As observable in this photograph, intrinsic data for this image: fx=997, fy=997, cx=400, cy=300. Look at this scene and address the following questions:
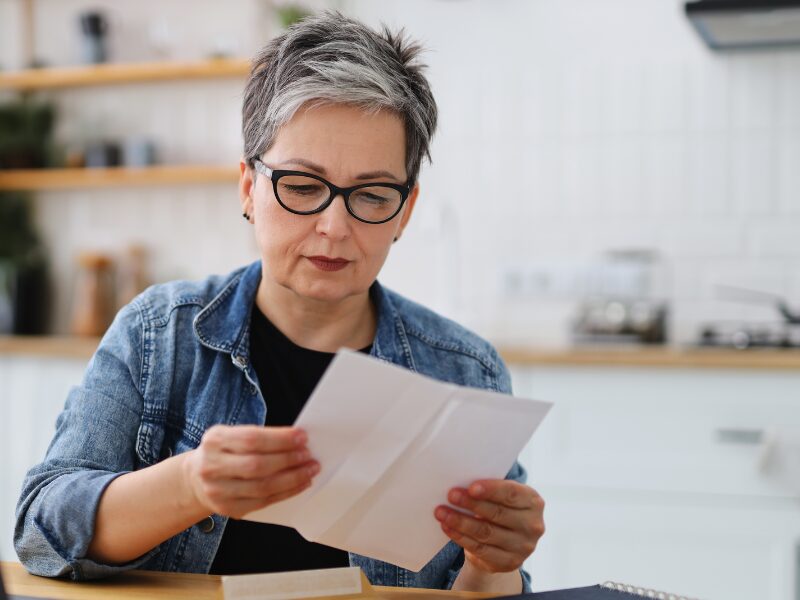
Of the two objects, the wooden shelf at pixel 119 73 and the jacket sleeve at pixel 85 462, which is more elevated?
the wooden shelf at pixel 119 73

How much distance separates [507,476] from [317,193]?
1.42 ft

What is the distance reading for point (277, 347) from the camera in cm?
134

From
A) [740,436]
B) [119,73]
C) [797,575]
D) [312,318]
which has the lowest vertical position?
[797,575]

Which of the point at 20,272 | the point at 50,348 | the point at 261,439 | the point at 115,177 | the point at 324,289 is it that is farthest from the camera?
the point at 20,272

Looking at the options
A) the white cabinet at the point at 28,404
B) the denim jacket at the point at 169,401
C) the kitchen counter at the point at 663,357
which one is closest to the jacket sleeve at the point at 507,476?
the denim jacket at the point at 169,401

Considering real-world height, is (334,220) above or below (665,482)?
above

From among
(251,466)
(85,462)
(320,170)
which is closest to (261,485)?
(251,466)

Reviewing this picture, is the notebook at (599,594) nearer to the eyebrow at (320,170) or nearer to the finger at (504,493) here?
the finger at (504,493)

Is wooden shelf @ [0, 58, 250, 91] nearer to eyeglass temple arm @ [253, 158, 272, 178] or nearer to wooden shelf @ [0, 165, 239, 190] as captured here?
wooden shelf @ [0, 165, 239, 190]

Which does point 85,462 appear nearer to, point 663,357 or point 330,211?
point 330,211

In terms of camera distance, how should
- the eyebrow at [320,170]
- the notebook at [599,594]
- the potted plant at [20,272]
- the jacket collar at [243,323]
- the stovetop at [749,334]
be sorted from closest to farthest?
the notebook at [599,594]
the eyebrow at [320,170]
the jacket collar at [243,323]
the stovetop at [749,334]
the potted plant at [20,272]

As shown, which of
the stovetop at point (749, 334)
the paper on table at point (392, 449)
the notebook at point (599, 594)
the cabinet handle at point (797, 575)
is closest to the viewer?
the paper on table at point (392, 449)

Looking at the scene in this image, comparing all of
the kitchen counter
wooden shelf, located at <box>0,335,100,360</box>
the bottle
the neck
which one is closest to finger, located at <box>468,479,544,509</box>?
the neck

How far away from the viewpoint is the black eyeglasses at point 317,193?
117 cm
